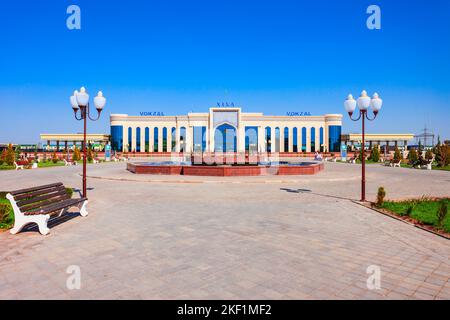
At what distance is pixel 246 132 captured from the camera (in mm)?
65375

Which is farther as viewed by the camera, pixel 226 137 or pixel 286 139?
pixel 286 139

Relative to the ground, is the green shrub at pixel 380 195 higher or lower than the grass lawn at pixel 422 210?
higher

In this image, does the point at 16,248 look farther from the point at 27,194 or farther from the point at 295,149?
the point at 295,149

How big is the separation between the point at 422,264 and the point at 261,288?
251 centimetres

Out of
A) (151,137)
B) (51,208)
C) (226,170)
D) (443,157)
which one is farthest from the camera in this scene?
(151,137)

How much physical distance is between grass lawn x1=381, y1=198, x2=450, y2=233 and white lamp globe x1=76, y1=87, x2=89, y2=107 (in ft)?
31.3

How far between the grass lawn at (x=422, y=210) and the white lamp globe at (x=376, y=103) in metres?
3.03

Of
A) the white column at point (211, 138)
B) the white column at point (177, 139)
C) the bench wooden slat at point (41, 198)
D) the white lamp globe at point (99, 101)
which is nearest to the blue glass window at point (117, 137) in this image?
the white column at point (177, 139)

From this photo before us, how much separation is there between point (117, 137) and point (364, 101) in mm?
63978

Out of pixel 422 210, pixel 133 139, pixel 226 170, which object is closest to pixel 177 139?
pixel 133 139

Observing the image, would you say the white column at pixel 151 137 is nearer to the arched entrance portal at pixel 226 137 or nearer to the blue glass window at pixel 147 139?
the blue glass window at pixel 147 139

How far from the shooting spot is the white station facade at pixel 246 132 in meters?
65.3

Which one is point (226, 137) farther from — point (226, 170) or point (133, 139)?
point (226, 170)

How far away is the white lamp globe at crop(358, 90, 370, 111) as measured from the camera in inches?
375
